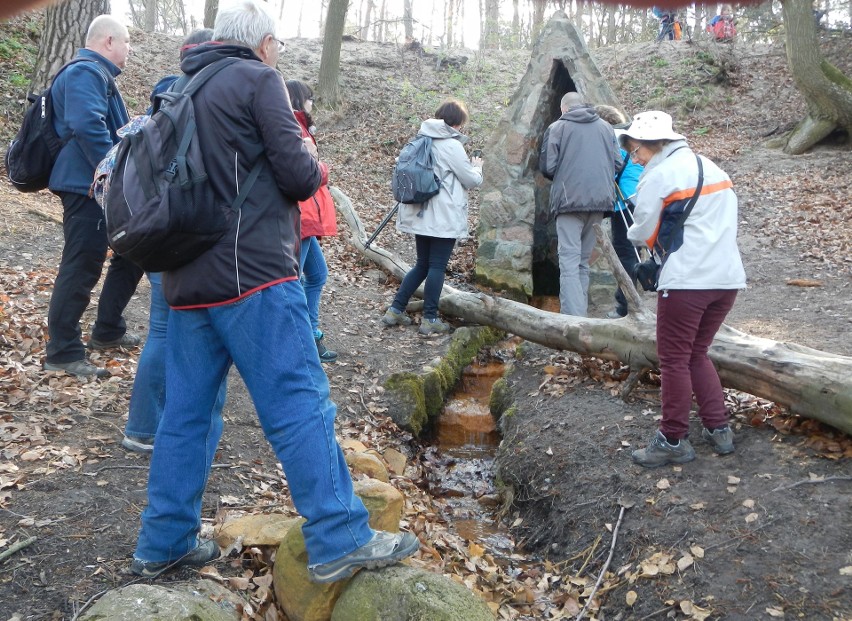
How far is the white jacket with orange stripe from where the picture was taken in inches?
154

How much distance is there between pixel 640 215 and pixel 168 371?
2679 mm

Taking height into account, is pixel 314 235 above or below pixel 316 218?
below

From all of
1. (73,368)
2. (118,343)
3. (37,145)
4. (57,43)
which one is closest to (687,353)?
(73,368)

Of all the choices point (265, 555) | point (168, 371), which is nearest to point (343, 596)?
point (265, 555)

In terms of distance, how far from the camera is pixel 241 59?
8.99ft

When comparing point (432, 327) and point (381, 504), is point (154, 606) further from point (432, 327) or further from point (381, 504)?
point (432, 327)

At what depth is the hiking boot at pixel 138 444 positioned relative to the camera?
4078 mm

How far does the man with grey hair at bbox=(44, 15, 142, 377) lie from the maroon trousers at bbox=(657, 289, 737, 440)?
3452mm

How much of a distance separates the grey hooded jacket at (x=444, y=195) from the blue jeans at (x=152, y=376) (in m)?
3.36

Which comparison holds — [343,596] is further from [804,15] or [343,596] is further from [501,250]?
[501,250]

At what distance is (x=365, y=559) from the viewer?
9.18 ft

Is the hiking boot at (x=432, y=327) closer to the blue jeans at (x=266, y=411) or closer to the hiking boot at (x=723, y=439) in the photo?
the hiking boot at (x=723, y=439)

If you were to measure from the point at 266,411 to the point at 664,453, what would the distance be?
8.67ft

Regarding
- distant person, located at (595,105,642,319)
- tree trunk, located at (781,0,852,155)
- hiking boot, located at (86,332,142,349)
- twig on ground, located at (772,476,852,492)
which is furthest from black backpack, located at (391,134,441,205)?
tree trunk, located at (781,0,852,155)
